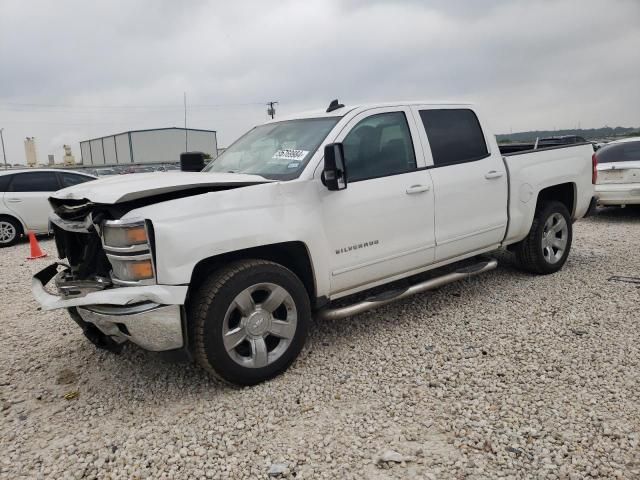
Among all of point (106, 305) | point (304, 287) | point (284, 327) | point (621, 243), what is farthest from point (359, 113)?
point (621, 243)

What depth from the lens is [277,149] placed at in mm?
3969

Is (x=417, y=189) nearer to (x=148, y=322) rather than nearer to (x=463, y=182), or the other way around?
(x=463, y=182)

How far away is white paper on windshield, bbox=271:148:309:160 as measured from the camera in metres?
3.70

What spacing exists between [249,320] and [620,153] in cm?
900

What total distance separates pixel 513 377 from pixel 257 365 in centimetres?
171

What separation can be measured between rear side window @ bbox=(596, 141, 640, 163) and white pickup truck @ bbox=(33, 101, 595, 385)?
5649 millimetres

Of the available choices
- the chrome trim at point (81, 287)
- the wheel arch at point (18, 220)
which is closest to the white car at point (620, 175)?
the chrome trim at point (81, 287)

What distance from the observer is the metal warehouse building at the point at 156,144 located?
2420 inches

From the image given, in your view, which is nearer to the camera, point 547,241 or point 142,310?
point 142,310

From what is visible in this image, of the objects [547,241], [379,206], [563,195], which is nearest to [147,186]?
[379,206]

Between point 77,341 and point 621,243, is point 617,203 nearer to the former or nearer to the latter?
point 621,243

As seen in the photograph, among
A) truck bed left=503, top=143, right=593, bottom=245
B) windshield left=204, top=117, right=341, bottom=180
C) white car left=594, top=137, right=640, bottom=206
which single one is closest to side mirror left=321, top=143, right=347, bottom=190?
windshield left=204, top=117, right=341, bottom=180

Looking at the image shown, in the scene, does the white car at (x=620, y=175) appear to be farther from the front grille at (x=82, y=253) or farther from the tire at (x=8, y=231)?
the tire at (x=8, y=231)

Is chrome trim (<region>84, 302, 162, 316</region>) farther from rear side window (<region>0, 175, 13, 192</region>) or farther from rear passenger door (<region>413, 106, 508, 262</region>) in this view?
rear side window (<region>0, 175, 13, 192</region>)
